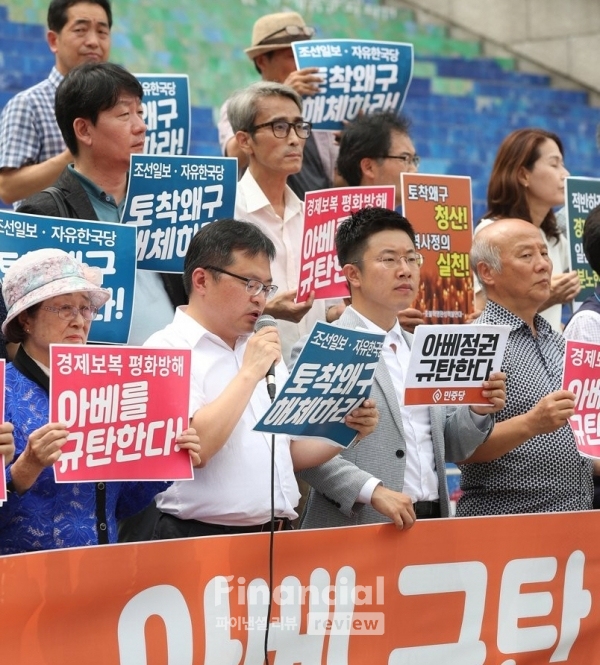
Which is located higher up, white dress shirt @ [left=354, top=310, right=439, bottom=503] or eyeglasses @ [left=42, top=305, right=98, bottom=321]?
eyeglasses @ [left=42, top=305, right=98, bottom=321]

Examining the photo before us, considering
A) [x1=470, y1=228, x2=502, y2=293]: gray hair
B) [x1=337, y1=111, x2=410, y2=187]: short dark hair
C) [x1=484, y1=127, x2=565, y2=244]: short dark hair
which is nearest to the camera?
[x1=470, y1=228, x2=502, y2=293]: gray hair

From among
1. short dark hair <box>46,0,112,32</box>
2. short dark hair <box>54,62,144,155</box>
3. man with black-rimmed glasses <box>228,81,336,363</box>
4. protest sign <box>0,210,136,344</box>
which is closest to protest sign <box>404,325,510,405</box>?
protest sign <box>0,210,136,344</box>

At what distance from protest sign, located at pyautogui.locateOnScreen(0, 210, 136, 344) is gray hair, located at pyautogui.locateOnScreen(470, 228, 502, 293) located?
1199 millimetres

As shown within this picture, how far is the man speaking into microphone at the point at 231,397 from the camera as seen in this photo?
3.47 metres

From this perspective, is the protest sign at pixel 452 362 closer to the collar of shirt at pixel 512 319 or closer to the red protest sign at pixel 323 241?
the collar of shirt at pixel 512 319

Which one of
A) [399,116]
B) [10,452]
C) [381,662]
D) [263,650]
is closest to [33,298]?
[10,452]

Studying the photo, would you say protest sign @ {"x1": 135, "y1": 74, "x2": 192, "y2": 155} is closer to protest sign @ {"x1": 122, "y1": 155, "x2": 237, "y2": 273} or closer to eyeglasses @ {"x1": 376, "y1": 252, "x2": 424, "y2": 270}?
protest sign @ {"x1": 122, "y1": 155, "x2": 237, "y2": 273}

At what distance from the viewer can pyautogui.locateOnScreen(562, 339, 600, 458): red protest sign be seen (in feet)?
13.1

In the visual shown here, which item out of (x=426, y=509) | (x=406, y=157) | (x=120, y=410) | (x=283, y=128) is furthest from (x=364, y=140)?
(x=120, y=410)

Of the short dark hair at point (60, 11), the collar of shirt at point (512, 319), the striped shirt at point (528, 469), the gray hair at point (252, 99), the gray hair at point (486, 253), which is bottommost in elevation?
the striped shirt at point (528, 469)

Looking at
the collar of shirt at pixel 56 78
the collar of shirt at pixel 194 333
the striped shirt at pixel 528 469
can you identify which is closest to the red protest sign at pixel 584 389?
the striped shirt at pixel 528 469

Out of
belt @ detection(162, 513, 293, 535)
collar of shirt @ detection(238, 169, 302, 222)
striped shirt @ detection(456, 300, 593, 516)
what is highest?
collar of shirt @ detection(238, 169, 302, 222)

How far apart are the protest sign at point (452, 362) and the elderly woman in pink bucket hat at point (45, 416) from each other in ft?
2.32

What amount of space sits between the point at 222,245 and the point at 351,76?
6.02ft
